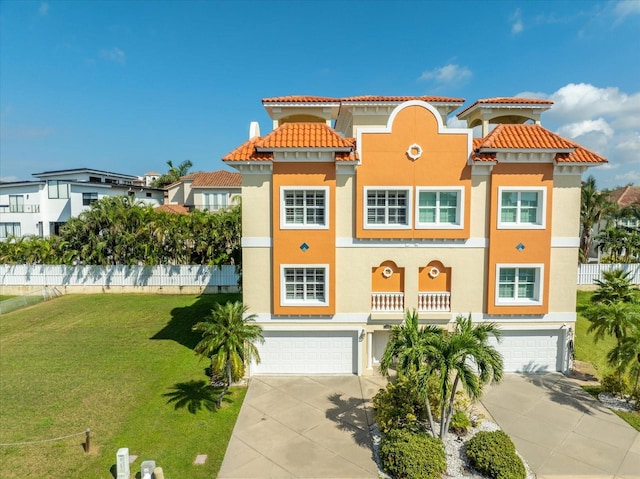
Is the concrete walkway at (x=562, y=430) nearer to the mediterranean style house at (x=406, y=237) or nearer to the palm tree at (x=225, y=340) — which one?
the mediterranean style house at (x=406, y=237)

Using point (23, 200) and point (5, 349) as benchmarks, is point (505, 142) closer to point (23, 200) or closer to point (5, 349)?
point (5, 349)

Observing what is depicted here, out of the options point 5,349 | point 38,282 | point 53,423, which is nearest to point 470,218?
point 53,423

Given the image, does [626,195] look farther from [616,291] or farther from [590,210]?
[616,291]

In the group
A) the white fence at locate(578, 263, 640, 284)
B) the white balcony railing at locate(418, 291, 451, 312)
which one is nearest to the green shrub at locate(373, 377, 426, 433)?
the white balcony railing at locate(418, 291, 451, 312)

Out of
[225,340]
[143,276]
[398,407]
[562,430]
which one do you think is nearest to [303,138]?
[225,340]

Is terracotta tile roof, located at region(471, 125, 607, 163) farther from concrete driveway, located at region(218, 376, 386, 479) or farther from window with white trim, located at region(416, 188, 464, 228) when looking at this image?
concrete driveway, located at region(218, 376, 386, 479)
